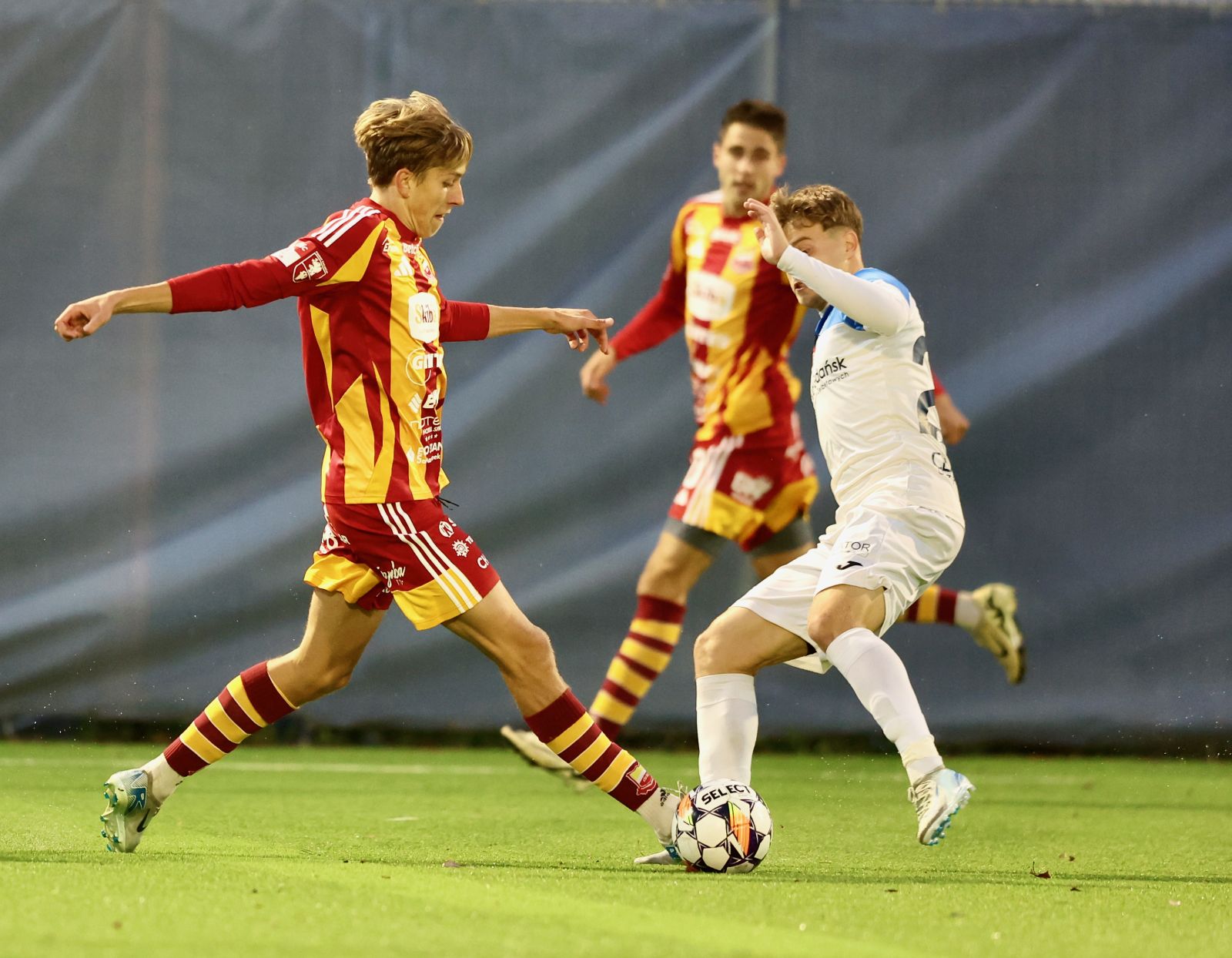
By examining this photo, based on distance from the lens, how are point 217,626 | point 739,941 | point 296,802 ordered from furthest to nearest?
point 217,626 < point 296,802 < point 739,941

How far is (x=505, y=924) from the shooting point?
10.3ft

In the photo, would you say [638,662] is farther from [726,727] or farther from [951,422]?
[726,727]

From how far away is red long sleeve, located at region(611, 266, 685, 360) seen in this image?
6.24 m

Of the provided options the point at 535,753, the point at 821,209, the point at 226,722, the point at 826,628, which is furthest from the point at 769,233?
the point at 535,753

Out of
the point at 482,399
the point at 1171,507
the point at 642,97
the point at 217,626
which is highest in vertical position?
the point at 642,97

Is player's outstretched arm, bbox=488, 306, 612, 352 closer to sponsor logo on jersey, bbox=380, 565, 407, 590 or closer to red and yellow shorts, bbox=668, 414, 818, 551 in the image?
sponsor logo on jersey, bbox=380, 565, 407, 590

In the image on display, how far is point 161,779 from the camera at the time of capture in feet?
13.7

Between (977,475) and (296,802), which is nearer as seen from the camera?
(296,802)

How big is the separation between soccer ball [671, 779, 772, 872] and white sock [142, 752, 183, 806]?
124cm

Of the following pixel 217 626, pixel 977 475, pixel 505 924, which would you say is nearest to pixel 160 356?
pixel 217 626

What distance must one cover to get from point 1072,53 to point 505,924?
5.16 meters

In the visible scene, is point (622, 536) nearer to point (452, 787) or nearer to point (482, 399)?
point (482, 399)

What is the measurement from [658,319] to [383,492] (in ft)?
7.89

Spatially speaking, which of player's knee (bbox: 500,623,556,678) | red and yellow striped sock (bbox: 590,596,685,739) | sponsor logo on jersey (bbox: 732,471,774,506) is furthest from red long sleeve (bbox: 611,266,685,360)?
player's knee (bbox: 500,623,556,678)
